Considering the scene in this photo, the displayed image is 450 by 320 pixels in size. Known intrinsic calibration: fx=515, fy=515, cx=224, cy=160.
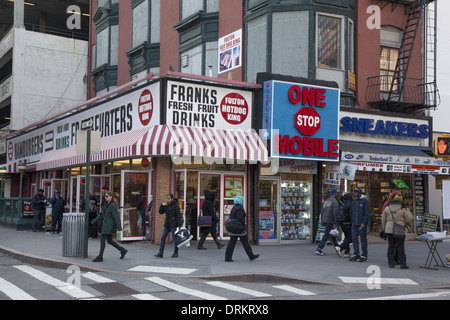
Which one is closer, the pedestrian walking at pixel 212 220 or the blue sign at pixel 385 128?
the pedestrian walking at pixel 212 220

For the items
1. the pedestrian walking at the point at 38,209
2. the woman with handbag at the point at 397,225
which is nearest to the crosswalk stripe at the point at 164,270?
the woman with handbag at the point at 397,225

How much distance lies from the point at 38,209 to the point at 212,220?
9.62 metres

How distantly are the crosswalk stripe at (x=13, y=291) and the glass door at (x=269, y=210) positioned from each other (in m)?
8.97

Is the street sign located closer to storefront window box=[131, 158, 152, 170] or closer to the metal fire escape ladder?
the metal fire escape ladder


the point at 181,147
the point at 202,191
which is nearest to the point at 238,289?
the point at 181,147

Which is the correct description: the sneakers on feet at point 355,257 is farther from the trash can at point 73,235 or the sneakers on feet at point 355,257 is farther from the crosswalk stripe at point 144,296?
the trash can at point 73,235

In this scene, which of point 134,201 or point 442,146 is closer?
point 442,146

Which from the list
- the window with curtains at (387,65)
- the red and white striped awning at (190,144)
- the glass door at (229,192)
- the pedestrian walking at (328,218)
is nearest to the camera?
the pedestrian walking at (328,218)

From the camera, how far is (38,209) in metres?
21.3

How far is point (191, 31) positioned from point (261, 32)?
4.32 metres

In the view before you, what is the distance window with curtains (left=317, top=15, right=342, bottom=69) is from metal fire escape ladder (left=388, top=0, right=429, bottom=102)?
2501 millimetres

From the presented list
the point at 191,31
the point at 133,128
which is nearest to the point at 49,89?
the point at 191,31

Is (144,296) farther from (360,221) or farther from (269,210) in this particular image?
(269,210)

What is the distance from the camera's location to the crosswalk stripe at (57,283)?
343 inches
